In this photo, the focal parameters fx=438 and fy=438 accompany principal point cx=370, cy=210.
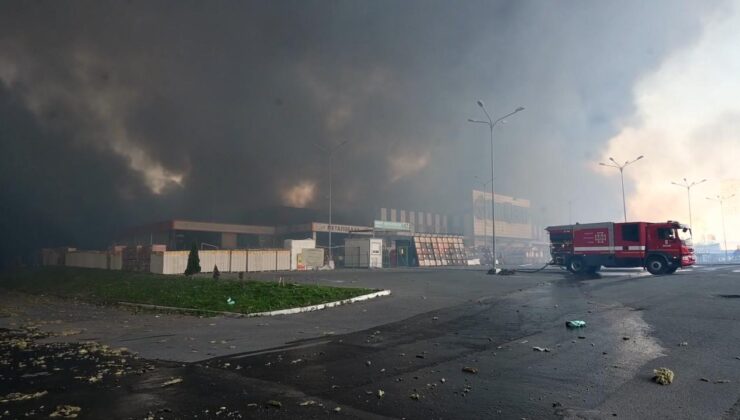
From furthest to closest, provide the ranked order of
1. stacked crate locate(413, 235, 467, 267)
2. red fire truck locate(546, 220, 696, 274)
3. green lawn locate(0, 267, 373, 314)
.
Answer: stacked crate locate(413, 235, 467, 267)
red fire truck locate(546, 220, 696, 274)
green lawn locate(0, 267, 373, 314)

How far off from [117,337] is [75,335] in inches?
49.7

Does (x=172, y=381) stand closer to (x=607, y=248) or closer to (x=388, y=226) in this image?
(x=607, y=248)

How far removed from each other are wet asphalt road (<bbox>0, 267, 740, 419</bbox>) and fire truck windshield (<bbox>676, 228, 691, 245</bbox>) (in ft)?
59.7

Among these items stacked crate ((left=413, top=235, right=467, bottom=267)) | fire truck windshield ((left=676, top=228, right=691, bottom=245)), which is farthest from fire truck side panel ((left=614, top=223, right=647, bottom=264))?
stacked crate ((left=413, top=235, right=467, bottom=267))

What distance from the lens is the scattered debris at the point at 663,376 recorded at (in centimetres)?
550

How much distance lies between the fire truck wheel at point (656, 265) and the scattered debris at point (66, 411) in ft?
94.8

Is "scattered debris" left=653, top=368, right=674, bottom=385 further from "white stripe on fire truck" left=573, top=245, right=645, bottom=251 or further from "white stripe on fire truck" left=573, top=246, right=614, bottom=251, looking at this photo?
"white stripe on fire truck" left=573, top=246, right=614, bottom=251

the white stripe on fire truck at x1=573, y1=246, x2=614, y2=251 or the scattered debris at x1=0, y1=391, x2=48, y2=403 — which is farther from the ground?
the white stripe on fire truck at x1=573, y1=246, x2=614, y2=251

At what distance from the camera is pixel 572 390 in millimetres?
5188

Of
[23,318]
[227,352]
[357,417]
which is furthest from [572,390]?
[23,318]

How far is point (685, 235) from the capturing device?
26.1 meters

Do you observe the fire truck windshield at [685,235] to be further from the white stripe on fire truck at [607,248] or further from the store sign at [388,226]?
the store sign at [388,226]

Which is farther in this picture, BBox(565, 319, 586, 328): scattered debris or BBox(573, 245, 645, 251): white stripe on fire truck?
BBox(573, 245, 645, 251): white stripe on fire truck

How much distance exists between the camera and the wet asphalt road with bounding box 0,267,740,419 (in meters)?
4.60
